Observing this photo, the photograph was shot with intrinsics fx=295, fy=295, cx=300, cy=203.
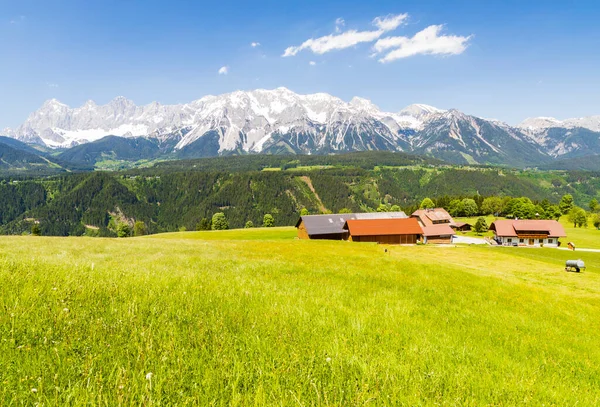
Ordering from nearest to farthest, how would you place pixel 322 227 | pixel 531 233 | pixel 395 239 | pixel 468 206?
pixel 395 239 → pixel 322 227 → pixel 531 233 → pixel 468 206

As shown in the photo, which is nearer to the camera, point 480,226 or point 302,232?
point 302,232

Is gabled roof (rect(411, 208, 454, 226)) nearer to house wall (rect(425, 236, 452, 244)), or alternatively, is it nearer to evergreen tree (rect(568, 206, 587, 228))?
house wall (rect(425, 236, 452, 244))

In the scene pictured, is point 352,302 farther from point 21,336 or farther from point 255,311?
point 21,336

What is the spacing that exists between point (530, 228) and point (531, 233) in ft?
6.80

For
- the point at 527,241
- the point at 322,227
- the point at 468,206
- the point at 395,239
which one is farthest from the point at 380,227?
the point at 468,206

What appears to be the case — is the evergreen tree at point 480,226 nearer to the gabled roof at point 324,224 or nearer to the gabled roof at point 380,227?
the gabled roof at point 380,227

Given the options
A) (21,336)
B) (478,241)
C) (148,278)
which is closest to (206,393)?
(21,336)

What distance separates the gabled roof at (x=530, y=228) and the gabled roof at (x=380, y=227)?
4354 cm

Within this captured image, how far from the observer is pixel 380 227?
9950 cm

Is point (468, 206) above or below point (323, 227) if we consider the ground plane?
above

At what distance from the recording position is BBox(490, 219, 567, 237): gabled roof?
111 meters

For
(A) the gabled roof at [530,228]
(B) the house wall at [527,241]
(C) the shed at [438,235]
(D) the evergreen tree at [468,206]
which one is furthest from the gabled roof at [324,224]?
(D) the evergreen tree at [468,206]

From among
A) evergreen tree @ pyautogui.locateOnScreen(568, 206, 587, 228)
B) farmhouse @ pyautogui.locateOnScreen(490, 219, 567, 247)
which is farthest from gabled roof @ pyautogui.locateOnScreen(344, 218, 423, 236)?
evergreen tree @ pyautogui.locateOnScreen(568, 206, 587, 228)

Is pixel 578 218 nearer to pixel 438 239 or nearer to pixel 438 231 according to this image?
pixel 438 231
